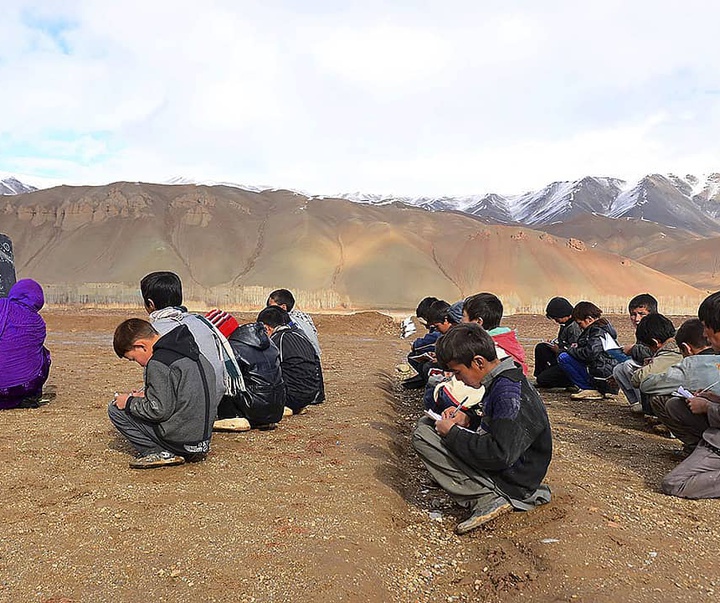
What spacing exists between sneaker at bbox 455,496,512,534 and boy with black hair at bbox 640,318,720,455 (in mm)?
1857

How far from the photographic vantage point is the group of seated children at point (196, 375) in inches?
186

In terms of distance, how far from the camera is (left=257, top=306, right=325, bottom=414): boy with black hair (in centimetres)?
712

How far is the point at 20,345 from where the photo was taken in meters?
7.00

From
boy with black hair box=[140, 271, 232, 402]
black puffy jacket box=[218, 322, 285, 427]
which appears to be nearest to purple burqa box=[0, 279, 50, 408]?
boy with black hair box=[140, 271, 232, 402]

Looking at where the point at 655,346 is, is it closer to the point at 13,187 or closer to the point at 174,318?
the point at 174,318

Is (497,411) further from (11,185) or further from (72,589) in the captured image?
(11,185)

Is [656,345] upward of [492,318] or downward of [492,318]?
downward

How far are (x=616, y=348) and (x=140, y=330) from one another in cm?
610

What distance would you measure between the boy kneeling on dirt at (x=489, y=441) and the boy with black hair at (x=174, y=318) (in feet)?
6.81

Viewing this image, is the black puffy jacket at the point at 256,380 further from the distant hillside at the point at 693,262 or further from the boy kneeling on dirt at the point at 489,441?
the distant hillside at the point at 693,262

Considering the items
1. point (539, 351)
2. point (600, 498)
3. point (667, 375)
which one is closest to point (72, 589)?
point (600, 498)

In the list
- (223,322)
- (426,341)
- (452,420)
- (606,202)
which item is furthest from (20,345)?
(606,202)

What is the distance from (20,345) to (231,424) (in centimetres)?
265

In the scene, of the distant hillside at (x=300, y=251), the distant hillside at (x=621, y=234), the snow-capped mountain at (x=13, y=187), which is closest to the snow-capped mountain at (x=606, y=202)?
the distant hillside at (x=621, y=234)
